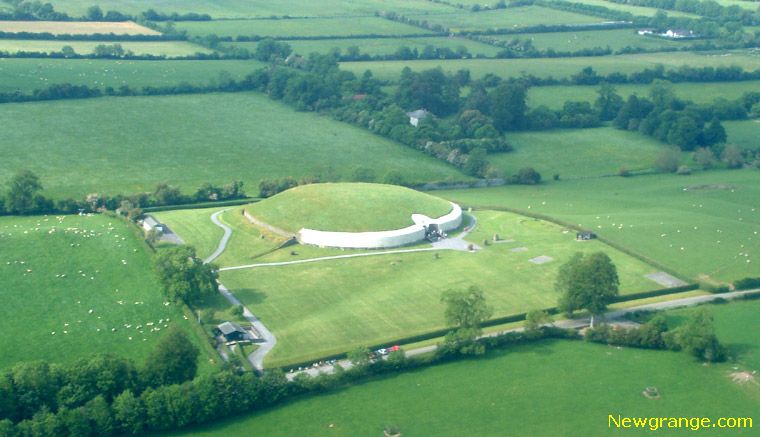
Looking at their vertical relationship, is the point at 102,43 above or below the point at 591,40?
below

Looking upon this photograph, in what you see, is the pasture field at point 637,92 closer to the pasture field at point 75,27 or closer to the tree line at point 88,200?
the tree line at point 88,200

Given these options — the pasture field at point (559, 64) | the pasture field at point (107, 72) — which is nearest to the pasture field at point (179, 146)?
the pasture field at point (107, 72)

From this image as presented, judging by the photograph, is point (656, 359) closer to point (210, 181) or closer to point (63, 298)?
point (63, 298)

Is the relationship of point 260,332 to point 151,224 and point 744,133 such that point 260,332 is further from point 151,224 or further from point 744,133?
point 744,133

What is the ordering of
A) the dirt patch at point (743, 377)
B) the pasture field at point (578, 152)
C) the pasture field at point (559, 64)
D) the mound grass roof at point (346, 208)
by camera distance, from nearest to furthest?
the dirt patch at point (743, 377), the mound grass roof at point (346, 208), the pasture field at point (578, 152), the pasture field at point (559, 64)

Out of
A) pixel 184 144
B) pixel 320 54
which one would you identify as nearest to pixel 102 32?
pixel 320 54

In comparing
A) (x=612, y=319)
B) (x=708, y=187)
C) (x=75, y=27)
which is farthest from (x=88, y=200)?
(x=75, y=27)

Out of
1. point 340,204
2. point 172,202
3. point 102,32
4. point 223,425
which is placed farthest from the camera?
point 102,32
